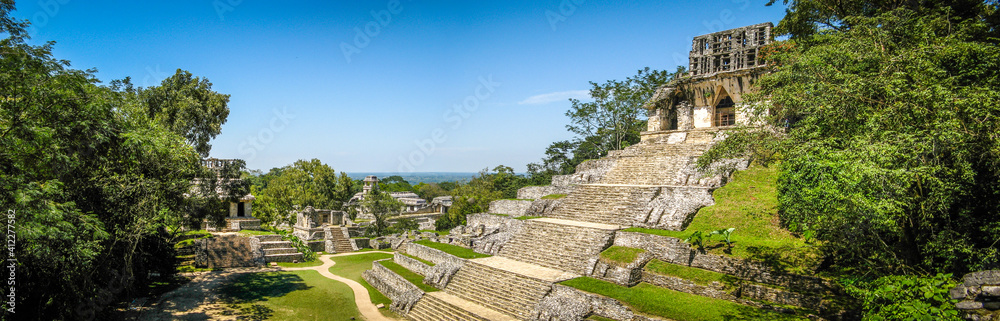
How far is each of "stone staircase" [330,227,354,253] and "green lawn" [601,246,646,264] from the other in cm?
2007

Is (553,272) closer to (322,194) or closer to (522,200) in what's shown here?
(522,200)

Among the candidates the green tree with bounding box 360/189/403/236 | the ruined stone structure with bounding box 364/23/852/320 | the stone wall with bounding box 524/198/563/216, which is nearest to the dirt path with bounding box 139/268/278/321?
the ruined stone structure with bounding box 364/23/852/320

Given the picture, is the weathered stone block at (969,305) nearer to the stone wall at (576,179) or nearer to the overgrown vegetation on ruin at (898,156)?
the overgrown vegetation on ruin at (898,156)

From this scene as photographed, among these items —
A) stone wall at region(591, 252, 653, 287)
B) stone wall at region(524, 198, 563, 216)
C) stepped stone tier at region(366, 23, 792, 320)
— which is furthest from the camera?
stone wall at region(524, 198, 563, 216)

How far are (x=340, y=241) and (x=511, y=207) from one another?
13.2m

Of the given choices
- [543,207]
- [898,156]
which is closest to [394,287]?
[543,207]

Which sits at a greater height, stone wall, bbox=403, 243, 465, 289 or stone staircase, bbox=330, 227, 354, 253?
stone wall, bbox=403, 243, 465, 289

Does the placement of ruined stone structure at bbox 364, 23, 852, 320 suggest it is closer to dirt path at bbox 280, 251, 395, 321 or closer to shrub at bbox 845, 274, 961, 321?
dirt path at bbox 280, 251, 395, 321

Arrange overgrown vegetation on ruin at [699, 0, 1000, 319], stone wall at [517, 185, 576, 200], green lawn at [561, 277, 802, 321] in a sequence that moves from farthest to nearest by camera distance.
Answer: stone wall at [517, 185, 576, 200] → green lawn at [561, 277, 802, 321] → overgrown vegetation on ruin at [699, 0, 1000, 319]

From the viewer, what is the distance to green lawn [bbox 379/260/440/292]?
58.7 feet

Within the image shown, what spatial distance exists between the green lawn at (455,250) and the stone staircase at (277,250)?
808cm

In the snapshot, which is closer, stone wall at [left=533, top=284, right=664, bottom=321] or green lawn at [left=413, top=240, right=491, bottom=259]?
stone wall at [left=533, top=284, right=664, bottom=321]

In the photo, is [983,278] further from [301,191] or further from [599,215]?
[301,191]

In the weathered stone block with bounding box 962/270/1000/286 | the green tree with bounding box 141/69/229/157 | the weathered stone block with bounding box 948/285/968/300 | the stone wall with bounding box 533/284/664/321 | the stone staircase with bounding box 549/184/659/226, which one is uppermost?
the green tree with bounding box 141/69/229/157
